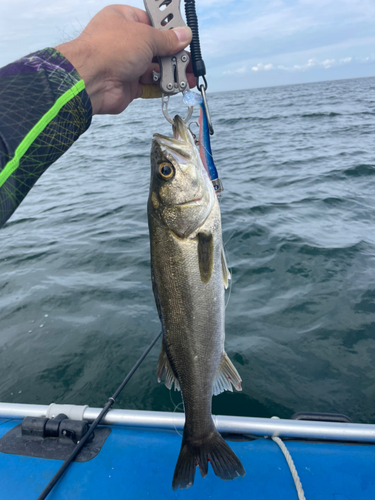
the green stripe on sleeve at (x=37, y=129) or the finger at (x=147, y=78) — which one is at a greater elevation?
the finger at (x=147, y=78)

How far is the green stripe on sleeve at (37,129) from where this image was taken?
149 cm

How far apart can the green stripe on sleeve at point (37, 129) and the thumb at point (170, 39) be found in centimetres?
61

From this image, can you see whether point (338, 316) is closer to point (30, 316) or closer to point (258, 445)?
point (258, 445)

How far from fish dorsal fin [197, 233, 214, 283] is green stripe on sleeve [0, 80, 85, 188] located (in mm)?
936

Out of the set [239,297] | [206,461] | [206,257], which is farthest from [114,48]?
[239,297]

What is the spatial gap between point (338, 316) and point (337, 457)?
2707mm

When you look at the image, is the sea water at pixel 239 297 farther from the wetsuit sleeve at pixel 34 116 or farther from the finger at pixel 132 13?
the finger at pixel 132 13

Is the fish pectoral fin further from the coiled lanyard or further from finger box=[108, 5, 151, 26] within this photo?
finger box=[108, 5, 151, 26]

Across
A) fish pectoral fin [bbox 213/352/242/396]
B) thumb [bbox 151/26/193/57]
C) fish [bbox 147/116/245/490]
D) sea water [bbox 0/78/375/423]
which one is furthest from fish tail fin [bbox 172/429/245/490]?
thumb [bbox 151/26/193/57]

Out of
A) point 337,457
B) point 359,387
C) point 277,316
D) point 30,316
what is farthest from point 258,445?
point 30,316

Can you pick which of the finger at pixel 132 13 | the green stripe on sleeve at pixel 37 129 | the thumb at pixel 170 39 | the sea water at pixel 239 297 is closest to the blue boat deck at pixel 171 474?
the sea water at pixel 239 297

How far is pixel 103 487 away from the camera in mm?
2141

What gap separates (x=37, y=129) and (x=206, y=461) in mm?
1929

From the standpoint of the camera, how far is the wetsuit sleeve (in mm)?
1504
